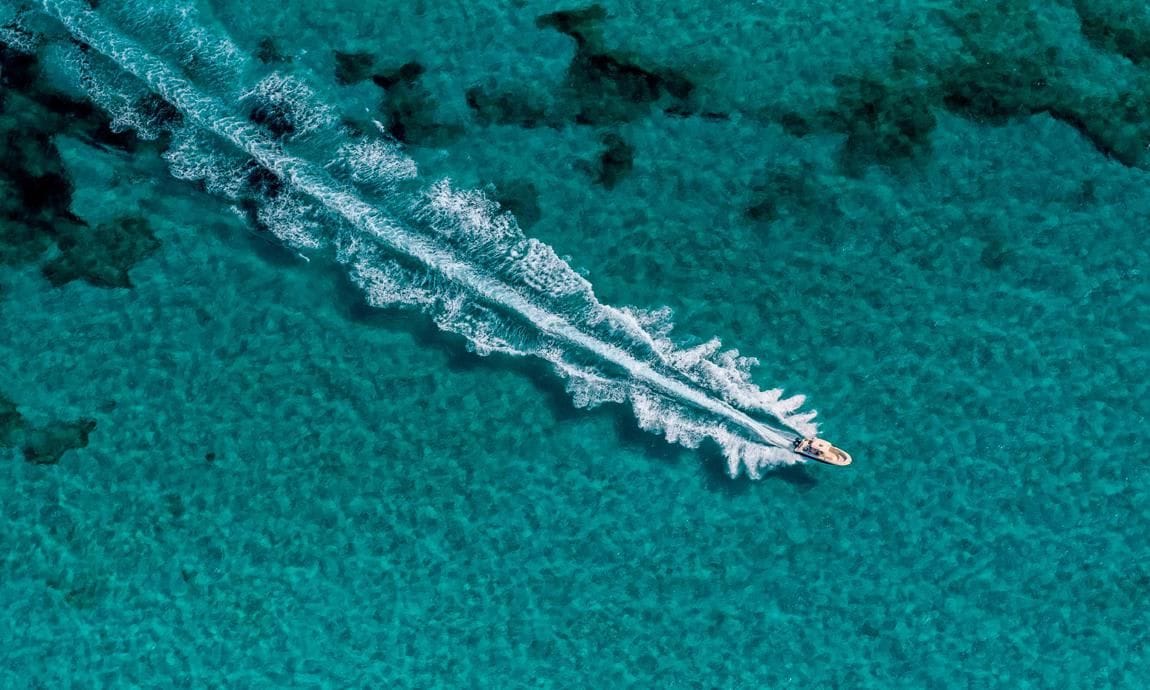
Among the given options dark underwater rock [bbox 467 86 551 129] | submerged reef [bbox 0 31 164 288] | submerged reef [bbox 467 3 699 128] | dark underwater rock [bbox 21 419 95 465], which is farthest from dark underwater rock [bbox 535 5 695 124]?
dark underwater rock [bbox 21 419 95 465]

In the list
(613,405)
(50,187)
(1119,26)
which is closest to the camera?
(50,187)

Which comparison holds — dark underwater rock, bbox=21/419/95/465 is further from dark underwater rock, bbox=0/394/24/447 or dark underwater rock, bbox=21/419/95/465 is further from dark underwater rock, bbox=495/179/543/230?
dark underwater rock, bbox=495/179/543/230

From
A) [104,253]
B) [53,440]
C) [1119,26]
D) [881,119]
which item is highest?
[1119,26]

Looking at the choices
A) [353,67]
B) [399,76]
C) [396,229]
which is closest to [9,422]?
Result: [396,229]

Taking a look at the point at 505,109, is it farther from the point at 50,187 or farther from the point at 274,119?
the point at 50,187

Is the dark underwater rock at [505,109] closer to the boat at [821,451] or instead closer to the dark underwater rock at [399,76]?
the dark underwater rock at [399,76]

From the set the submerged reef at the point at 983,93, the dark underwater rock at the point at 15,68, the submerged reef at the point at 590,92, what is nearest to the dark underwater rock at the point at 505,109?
the submerged reef at the point at 590,92
